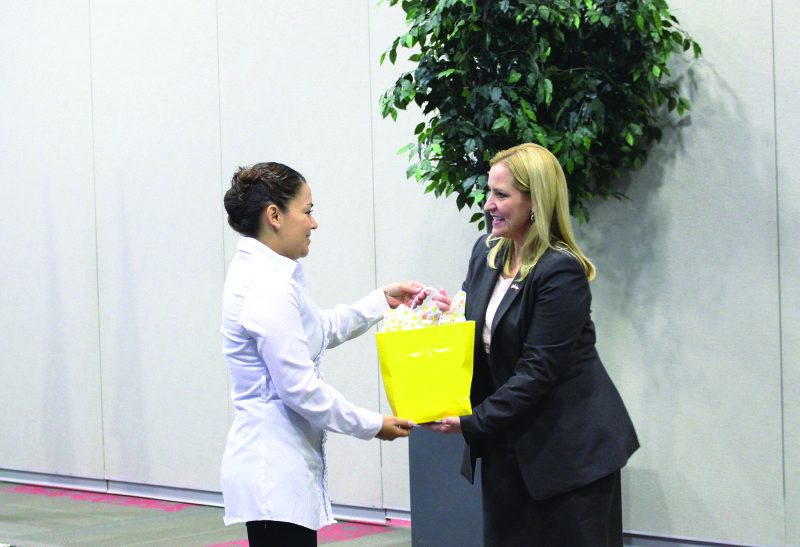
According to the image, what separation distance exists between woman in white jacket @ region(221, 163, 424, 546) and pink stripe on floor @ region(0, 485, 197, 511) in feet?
11.3

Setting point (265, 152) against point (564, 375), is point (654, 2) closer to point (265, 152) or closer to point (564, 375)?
point (564, 375)

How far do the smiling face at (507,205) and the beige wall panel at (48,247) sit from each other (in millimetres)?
4258

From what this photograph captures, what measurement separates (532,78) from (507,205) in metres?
1.18

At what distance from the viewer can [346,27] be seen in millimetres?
4762

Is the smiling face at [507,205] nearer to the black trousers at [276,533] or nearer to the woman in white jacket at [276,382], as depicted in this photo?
the woman in white jacket at [276,382]

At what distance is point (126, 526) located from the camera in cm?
484

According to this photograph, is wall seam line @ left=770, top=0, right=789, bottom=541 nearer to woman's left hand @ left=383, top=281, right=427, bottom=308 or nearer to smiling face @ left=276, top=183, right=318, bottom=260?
woman's left hand @ left=383, top=281, right=427, bottom=308

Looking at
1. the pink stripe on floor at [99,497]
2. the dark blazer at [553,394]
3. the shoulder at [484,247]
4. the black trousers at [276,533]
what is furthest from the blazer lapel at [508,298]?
the pink stripe on floor at [99,497]

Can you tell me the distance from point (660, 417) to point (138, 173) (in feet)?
11.6

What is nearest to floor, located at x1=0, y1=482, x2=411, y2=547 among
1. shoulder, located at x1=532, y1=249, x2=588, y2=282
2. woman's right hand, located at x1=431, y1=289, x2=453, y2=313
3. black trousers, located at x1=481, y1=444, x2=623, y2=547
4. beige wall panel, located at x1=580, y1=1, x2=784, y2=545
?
beige wall panel, located at x1=580, y1=1, x2=784, y2=545

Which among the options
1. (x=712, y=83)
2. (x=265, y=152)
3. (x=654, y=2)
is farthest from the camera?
(x=265, y=152)

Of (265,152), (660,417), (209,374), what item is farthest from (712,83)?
(209,374)

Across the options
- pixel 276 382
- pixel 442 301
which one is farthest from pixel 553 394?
pixel 276 382

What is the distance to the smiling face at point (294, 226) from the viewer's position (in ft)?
7.20
